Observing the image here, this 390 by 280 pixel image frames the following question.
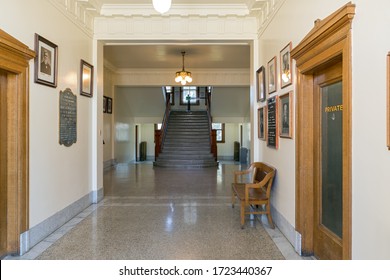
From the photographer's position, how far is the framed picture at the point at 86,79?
463cm

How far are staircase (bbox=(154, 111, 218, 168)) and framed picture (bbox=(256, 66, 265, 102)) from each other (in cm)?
594

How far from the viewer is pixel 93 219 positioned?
4.25m

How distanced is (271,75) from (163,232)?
2.77 m

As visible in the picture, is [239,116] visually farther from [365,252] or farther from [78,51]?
[365,252]

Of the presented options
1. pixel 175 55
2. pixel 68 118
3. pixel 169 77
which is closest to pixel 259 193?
pixel 68 118

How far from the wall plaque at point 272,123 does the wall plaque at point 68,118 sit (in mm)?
3031

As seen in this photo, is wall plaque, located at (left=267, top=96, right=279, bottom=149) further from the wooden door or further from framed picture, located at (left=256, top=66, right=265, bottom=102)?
the wooden door

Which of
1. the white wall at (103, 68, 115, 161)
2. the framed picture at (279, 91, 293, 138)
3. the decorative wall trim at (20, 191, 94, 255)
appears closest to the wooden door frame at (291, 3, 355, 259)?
the framed picture at (279, 91, 293, 138)

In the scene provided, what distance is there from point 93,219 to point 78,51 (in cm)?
273

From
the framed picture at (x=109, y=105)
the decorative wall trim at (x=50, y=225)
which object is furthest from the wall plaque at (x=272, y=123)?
the framed picture at (x=109, y=105)

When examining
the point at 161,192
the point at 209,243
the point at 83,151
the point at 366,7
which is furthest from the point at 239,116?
the point at 366,7

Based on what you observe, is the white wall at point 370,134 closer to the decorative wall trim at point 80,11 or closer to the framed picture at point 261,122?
the framed picture at point 261,122

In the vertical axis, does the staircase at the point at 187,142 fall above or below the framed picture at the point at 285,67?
below

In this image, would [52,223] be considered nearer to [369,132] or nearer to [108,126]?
[369,132]
